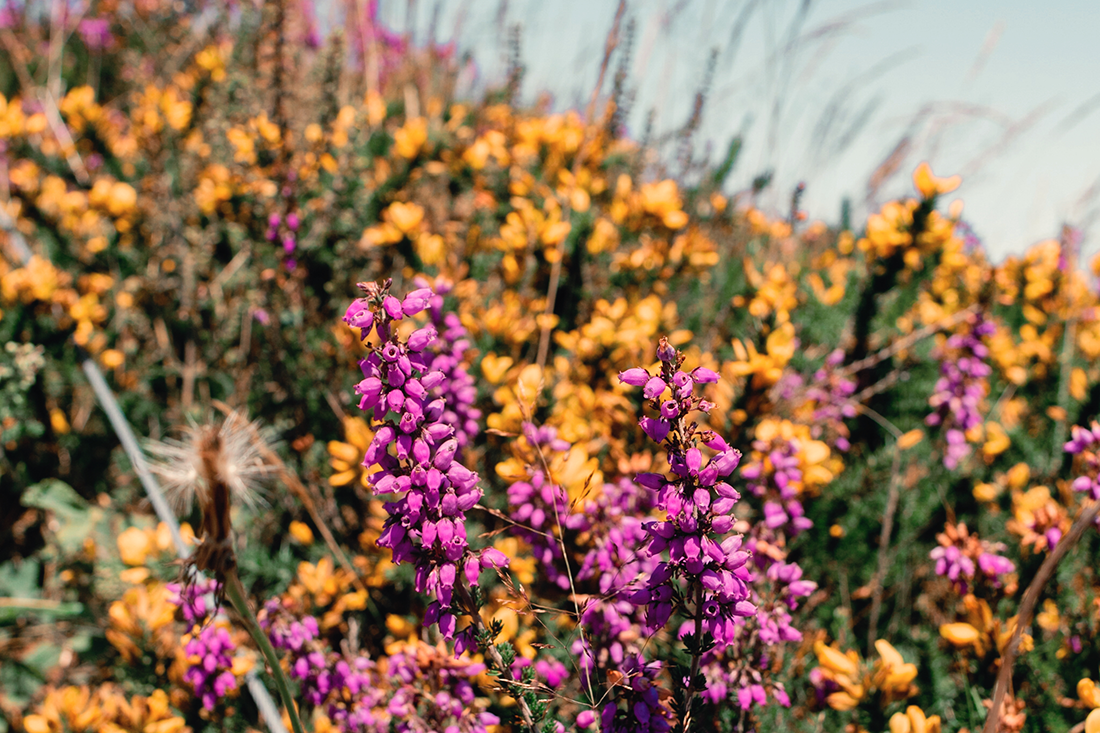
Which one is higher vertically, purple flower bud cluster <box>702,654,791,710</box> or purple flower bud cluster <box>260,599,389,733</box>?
purple flower bud cluster <box>702,654,791,710</box>

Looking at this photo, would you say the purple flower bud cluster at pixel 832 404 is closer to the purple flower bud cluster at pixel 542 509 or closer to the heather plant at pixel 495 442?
the heather plant at pixel 495 442

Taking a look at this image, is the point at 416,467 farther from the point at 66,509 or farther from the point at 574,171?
the point at 66,509

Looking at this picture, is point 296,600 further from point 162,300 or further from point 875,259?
point 875,259

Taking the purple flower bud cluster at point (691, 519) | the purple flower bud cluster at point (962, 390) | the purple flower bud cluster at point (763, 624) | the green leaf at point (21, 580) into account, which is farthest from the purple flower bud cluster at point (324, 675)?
the purple flower bud cluster at point (962, 390)

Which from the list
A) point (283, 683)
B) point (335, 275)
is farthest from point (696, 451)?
point (335, 275)

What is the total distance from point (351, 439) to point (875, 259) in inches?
79.5

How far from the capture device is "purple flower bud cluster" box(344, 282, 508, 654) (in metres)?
0.79

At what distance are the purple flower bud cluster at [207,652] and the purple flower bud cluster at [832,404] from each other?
1.75 meters

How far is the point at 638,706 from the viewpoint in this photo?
855 mm

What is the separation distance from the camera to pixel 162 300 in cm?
274

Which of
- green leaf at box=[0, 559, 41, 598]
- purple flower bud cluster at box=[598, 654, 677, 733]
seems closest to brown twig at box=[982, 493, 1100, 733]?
purple flower bud cluster at box=[598, 654, 677, 733]

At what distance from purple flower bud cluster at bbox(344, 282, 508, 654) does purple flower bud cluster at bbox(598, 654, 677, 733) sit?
0.22 m

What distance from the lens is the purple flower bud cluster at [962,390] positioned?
85.7 inches

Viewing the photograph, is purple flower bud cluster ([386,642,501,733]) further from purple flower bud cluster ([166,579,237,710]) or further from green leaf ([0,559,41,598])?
green leaf ([0,559,41,598])
